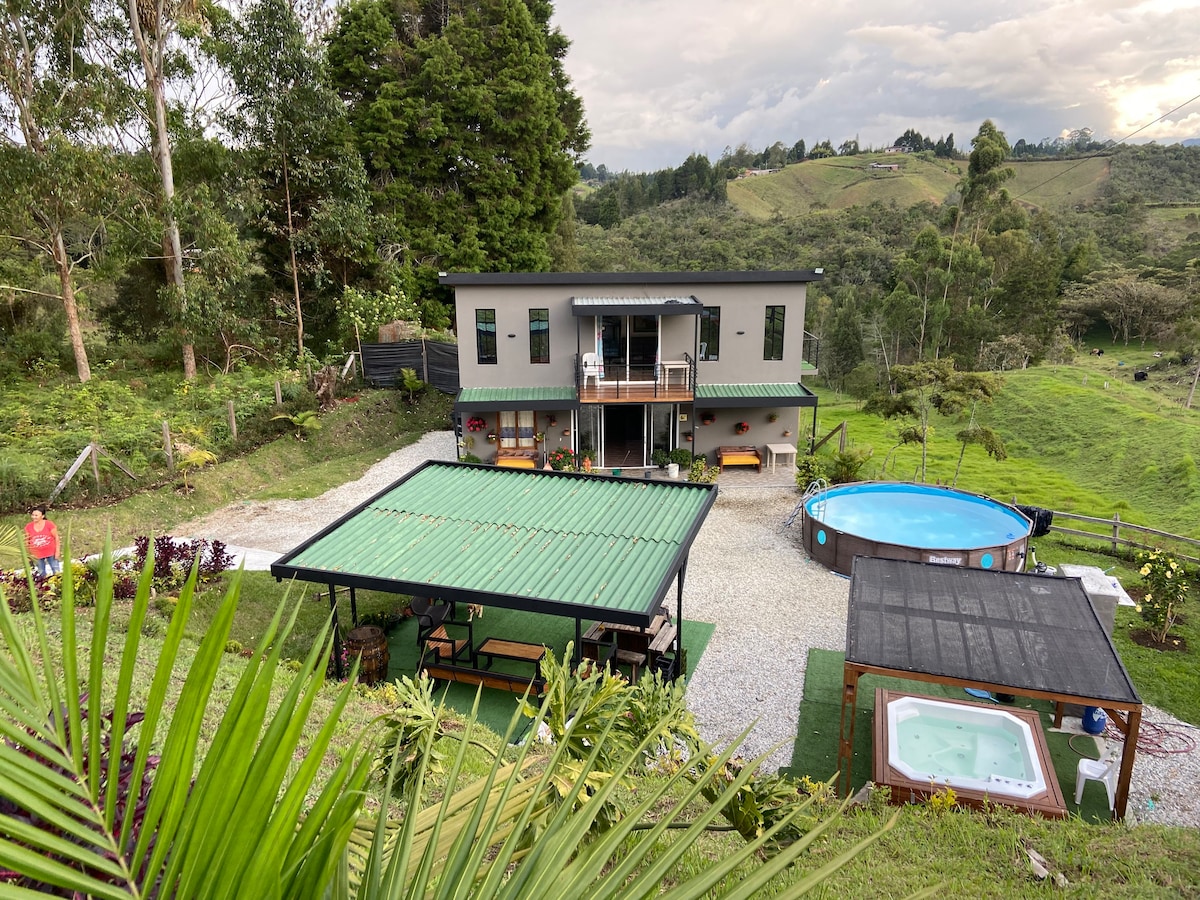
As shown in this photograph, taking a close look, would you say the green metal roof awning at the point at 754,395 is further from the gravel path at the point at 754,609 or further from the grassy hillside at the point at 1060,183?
the grassy hillside at the point at 1060,183

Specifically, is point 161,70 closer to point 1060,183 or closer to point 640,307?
point 640,307

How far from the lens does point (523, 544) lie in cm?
976

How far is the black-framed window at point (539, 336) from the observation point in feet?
64.0

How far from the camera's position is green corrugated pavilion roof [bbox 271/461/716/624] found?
335 inches

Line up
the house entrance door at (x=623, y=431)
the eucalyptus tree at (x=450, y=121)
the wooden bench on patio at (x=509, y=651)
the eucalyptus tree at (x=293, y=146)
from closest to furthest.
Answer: the wooden bench on patio at (x=509, y=651) < the house entrance door at (x=623, y=431) < the eucalyptus tree at (x=293, y=146) < the eucalyptus tree at (x=450, y=121)

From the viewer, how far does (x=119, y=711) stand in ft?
3.44

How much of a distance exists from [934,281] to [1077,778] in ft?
113

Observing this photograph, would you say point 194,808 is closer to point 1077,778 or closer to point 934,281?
point 1077,778

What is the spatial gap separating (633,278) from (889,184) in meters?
87.8

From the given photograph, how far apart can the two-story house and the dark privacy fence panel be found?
4119mm

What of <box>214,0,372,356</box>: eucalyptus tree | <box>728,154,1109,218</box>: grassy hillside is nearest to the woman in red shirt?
<box>214,0,372,356</box>: eucalyptus tree

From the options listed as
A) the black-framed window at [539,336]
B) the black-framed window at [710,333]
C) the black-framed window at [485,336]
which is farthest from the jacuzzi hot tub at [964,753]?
the black-framed window at [485,336]

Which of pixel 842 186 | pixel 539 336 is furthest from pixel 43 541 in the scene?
pixel 842 186

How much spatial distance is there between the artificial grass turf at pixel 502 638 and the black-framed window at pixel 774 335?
1036 centimetres
